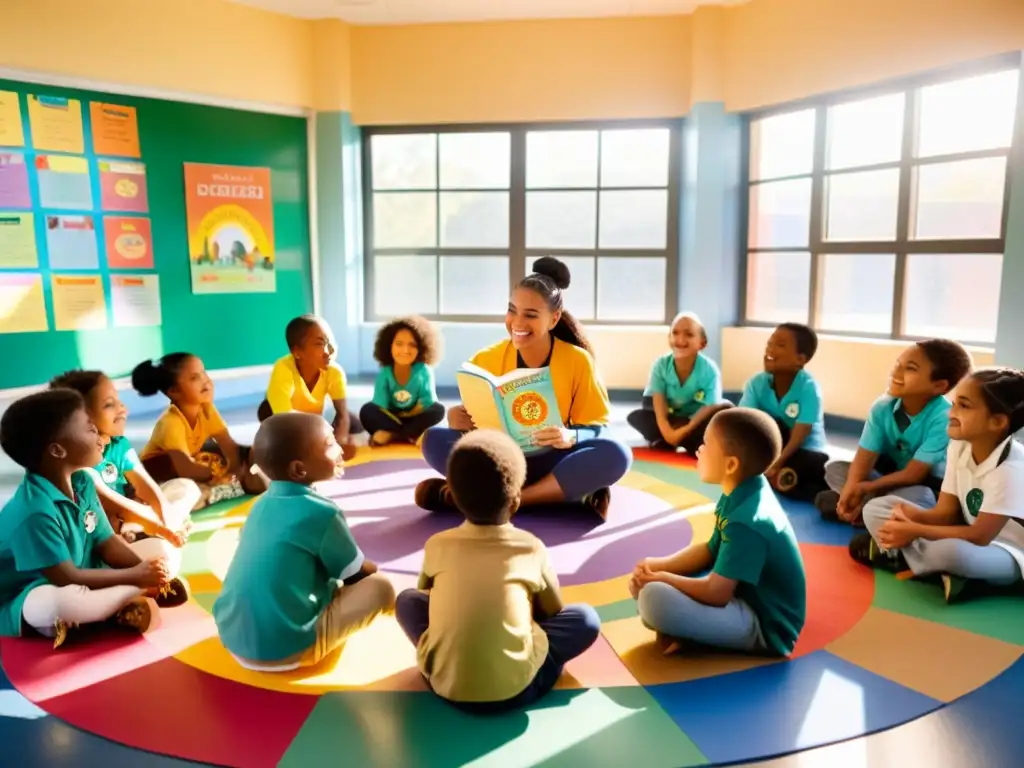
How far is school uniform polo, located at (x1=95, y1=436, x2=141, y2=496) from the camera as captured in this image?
3.05 meters

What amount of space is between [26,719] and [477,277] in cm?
577

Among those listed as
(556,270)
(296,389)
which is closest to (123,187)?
(296,389)

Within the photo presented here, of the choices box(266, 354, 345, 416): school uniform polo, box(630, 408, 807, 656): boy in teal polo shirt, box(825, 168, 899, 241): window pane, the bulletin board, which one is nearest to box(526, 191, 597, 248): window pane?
box(825, 168, 899, 241): window pane

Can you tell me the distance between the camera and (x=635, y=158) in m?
7.05

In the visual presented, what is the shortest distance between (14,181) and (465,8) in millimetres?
3522

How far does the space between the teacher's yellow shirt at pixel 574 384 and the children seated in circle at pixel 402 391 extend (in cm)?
142

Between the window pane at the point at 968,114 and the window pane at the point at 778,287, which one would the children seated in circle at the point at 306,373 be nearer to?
the window pane at the point at 778,287

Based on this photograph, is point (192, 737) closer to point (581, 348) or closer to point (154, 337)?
point (581, 348)

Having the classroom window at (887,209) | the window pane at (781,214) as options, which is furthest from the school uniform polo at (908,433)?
the window pane at (781,214)

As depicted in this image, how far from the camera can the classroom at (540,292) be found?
2125 mm

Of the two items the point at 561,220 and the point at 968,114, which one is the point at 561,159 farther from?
the point at 968,114

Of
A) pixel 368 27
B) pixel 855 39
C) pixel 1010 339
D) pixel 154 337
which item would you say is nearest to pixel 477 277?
pixel 368 27

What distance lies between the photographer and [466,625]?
196 centimetres

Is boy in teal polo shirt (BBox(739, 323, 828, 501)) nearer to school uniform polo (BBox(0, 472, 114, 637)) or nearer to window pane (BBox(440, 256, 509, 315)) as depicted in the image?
school uniform polo (BBox(0, 472, 114, 637))
